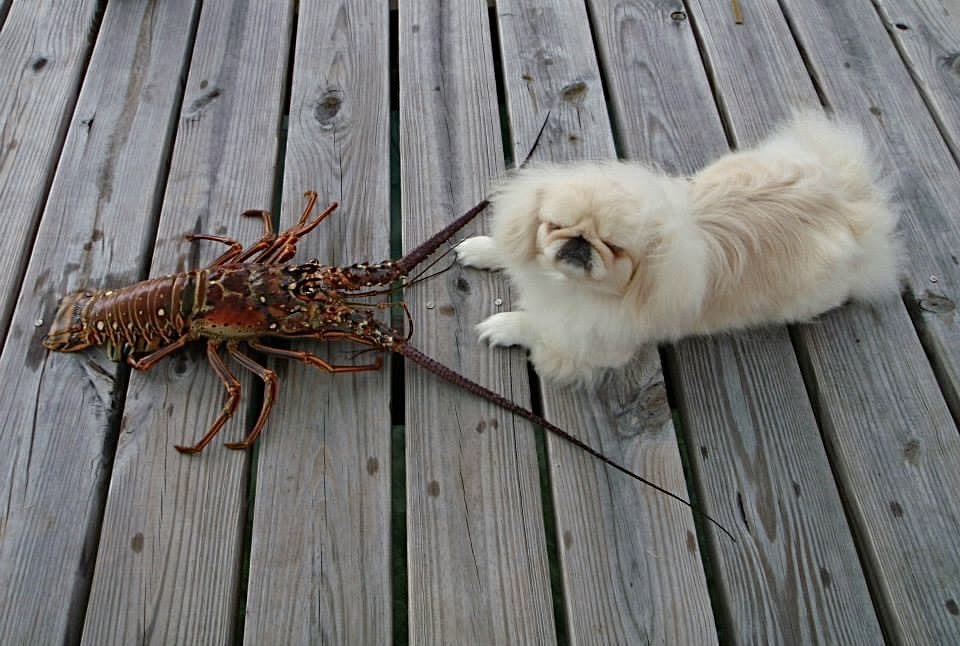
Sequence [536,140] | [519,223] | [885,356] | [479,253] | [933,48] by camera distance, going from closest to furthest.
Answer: [519,223] → [885,356] → [479,253] → [536,140] → [933,48]

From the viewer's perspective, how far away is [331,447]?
168 centimetres

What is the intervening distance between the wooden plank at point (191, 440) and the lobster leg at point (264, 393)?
1.6 inches

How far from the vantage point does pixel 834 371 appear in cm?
180

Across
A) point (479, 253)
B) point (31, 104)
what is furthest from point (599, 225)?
point (31, 104)

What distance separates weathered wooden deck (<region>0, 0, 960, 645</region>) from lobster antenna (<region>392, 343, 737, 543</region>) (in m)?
0.04

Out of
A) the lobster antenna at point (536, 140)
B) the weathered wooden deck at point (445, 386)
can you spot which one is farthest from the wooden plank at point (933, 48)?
the lobster antenna at point (536, 140)

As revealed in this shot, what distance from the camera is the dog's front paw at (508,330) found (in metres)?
1.77

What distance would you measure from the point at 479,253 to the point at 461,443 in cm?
59

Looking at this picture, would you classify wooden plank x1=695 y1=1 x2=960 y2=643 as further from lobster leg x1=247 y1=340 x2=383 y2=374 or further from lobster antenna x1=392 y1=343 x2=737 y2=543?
lobster leg x1=247 y1=340 x2=383 y2=374

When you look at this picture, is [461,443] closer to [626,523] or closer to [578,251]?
[626,523]

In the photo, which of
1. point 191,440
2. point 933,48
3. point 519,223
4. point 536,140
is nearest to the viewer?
point 519,223

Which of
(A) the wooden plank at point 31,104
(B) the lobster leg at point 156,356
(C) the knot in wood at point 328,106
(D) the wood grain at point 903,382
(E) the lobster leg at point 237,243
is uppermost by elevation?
(A) the wooden plank at point 31,104

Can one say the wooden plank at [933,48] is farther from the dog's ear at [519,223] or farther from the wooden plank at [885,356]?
the dog's ear at [519,223]

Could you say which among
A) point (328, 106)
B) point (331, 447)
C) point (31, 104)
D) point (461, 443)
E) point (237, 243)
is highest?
point (31, 104)
